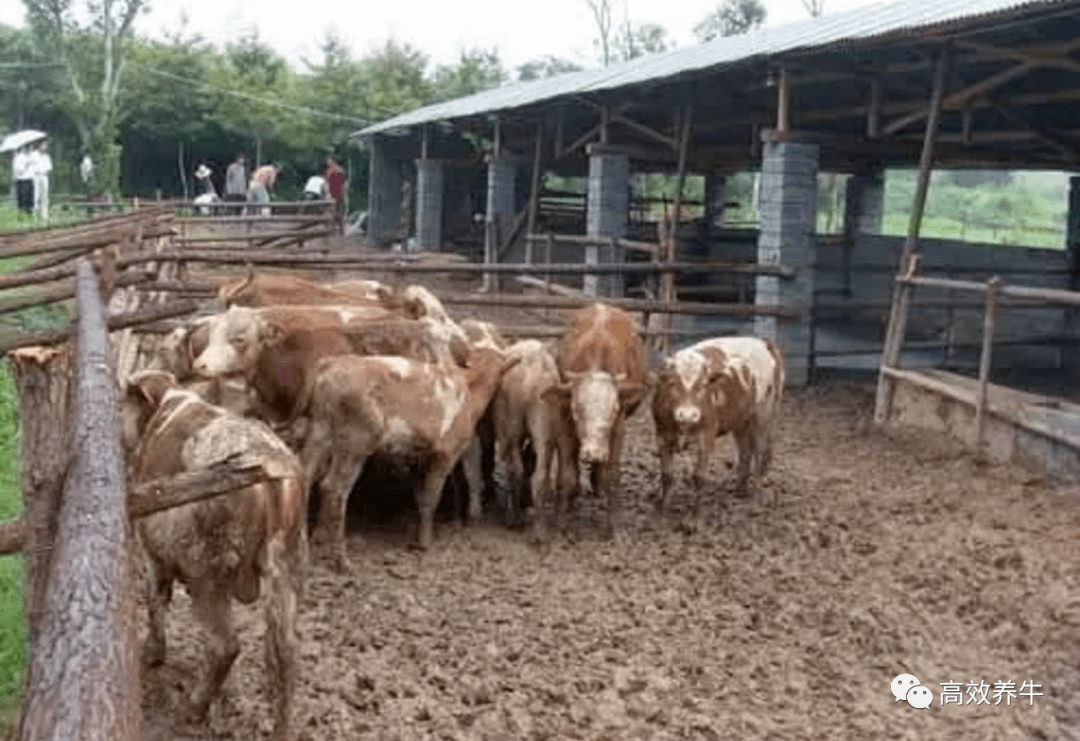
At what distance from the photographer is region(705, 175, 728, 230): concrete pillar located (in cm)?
2323

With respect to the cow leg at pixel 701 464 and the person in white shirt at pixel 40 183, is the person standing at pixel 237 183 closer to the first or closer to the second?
the person in white shirt at pixel 40 183

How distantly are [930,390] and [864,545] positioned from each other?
10.5 feet

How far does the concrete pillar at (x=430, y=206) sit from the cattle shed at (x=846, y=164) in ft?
12.0

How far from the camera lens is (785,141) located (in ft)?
39.0

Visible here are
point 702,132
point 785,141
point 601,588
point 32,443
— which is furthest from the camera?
point 702,132

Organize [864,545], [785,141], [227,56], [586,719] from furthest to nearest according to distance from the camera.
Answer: [227,56], [785,141], [864,545], [586,719]

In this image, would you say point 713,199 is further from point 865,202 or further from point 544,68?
point 544,68

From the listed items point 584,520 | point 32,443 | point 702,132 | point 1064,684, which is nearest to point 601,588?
point 584,520

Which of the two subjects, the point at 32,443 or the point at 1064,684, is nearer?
the point at 32,443

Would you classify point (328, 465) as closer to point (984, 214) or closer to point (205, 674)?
point (205, 674)

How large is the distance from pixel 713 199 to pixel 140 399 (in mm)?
19532

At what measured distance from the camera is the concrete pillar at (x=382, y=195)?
31.0 m

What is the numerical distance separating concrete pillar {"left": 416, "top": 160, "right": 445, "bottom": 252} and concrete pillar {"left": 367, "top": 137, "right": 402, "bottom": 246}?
4.80m

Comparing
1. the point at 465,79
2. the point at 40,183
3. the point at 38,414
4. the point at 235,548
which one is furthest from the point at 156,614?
the point at 465,79
